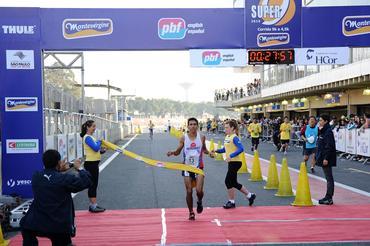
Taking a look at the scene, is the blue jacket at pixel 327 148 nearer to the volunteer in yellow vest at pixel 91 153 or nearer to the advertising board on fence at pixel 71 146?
the volunteer in yellow vest at pixel 91 153

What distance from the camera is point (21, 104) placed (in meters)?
10.6

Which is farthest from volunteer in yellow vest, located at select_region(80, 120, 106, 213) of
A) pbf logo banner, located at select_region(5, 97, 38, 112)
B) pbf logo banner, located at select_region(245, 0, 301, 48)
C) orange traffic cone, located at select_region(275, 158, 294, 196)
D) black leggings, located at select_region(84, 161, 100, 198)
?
pbf logo banner, located at select_region(245, 0, 301, 48)

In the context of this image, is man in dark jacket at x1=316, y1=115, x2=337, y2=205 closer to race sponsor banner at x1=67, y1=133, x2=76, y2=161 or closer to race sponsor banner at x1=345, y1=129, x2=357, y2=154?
race sponsor banner at x1=67, y1=133, x2=76, y2=161

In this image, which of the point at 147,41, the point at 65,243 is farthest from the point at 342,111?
the point at 65,243

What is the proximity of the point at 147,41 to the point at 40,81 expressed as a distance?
101 inches

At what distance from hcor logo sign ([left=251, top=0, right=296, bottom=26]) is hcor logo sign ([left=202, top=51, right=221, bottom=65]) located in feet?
4.53

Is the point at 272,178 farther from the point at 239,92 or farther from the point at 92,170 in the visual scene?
the point at 239,92

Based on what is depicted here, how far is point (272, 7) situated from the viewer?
1176 cm

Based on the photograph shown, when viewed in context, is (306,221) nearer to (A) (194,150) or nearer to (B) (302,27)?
(A) (194,150)

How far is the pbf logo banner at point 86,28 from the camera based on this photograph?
1085 cm

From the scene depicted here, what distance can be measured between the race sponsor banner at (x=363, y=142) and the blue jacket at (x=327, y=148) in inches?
377

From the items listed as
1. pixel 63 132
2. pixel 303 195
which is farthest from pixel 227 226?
pixel 63 132

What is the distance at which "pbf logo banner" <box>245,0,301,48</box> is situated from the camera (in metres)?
11.7

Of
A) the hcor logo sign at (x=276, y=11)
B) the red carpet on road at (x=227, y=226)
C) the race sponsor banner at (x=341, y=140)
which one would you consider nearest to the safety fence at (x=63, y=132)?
the red carpet on road at (x=227, y=226)
